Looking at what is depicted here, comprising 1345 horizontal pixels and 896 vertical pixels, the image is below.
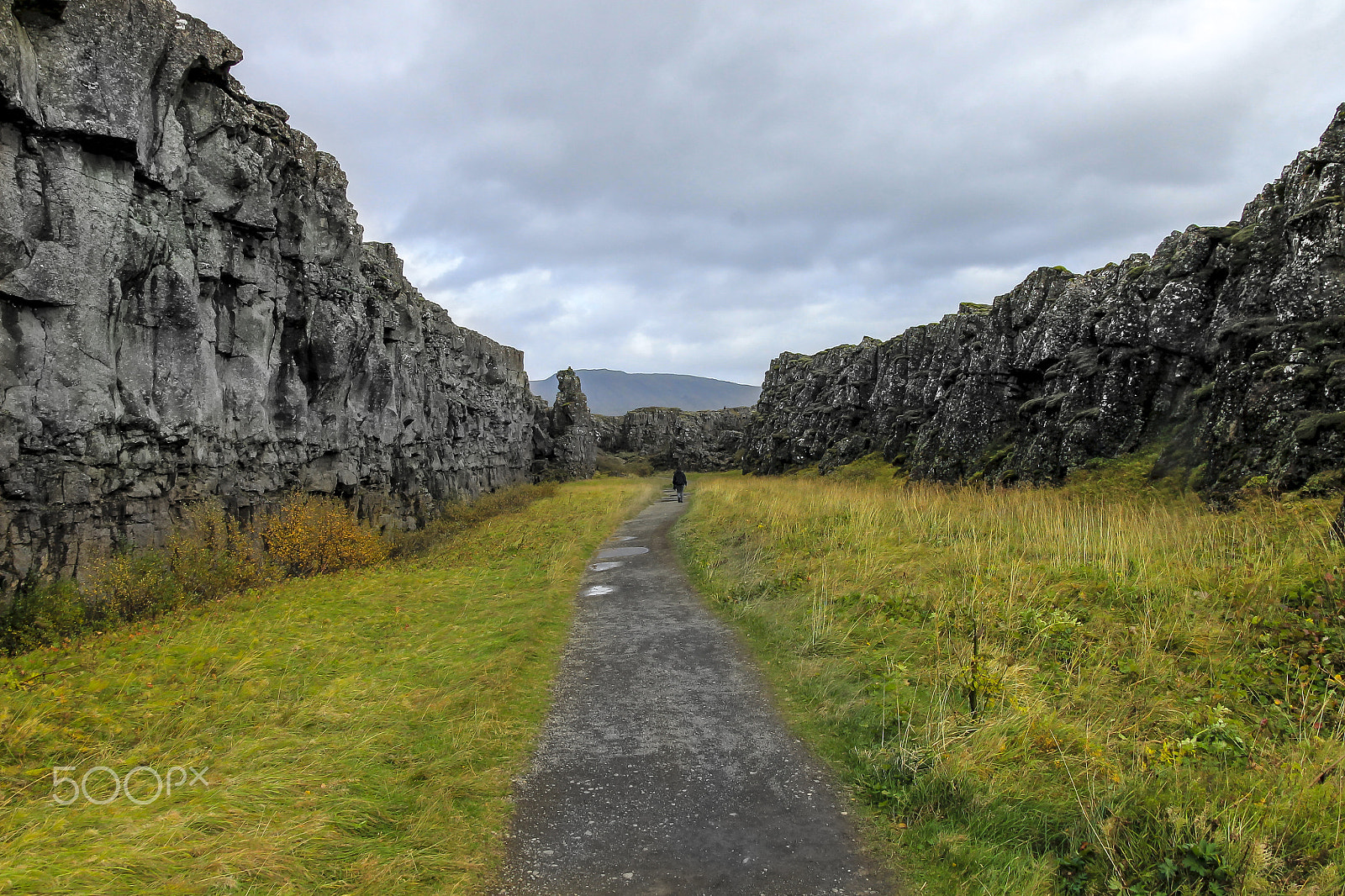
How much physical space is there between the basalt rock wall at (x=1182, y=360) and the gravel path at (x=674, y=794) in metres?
12.9

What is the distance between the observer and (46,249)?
12125mm

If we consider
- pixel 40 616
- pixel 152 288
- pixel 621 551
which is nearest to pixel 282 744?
pixel 40 616

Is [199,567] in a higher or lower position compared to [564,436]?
lower

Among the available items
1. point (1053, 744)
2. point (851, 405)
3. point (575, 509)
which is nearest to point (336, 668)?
point (1053, 744)

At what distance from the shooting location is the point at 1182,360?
2086 cm

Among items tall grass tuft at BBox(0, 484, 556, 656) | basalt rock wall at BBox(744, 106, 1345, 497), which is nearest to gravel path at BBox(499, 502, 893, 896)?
tall grass tuft at BBox(0, 484, 556, 656)

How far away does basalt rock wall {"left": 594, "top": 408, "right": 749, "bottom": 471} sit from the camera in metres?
90.8

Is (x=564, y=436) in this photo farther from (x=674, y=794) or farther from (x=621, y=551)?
(x=674, y=794)

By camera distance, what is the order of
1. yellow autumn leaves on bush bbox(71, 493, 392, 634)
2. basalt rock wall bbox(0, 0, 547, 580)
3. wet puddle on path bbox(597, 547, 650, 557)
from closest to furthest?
basalt rock wall bbox(0, 0, 547, 580) → yellow autumn leaves on bush bbox(71, 493, 392, 634) → wet puddle on path bbox(597, 547, 650, 557)

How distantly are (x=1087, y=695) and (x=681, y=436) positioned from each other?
85.2 meters

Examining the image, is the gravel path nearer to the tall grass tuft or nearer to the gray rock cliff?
the tall grass tuft

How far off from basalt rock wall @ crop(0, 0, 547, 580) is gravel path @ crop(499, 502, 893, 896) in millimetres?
11127

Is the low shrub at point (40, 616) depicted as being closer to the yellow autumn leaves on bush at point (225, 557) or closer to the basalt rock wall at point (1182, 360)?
the yellow autumn leaves on bush at point (225, 557)

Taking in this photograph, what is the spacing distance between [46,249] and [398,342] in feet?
60.4
